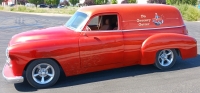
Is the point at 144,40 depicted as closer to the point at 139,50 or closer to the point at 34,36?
the point at 139,50

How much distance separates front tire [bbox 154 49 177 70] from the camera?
6043mm

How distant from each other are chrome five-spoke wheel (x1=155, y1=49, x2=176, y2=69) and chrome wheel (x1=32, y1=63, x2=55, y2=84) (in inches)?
105

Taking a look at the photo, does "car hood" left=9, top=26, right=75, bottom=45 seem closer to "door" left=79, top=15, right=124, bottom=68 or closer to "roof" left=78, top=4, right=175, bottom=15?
"door" left=79, top=15, right=124, bottom=68

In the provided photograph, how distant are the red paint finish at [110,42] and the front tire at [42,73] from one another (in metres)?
0.12

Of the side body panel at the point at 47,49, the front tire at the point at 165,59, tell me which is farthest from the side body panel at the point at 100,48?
the front tire at the point at 165,59

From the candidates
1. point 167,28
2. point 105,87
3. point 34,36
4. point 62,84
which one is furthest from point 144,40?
point 34,36

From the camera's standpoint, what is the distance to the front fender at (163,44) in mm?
5732

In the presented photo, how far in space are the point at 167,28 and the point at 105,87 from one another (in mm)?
2312

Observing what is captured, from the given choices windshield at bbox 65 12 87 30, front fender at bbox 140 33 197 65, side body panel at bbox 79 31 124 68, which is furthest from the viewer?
front fender at bbox 140 33 197 65

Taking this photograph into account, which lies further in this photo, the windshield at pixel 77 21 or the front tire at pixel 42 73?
the windshield at pixel 77 21

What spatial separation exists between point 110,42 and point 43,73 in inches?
63.7

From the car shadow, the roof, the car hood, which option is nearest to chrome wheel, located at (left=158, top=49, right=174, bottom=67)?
the car shadow

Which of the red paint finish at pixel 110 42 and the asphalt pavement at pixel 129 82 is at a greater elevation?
the red paint finish at pixel 110 42

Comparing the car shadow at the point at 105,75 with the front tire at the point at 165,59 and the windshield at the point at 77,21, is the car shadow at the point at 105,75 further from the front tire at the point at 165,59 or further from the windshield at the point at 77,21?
the windshield at the point at 77,21
